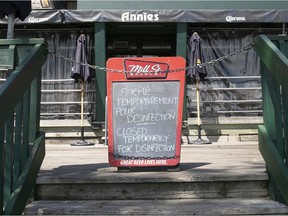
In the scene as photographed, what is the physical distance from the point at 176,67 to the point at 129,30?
563cm

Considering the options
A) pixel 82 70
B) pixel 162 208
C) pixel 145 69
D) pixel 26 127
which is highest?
pixel 82 70

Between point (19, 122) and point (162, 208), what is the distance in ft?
4.65

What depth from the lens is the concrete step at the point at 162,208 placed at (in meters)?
3.26

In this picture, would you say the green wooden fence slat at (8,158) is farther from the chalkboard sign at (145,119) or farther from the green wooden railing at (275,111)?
the green wooden railing at (275,111)

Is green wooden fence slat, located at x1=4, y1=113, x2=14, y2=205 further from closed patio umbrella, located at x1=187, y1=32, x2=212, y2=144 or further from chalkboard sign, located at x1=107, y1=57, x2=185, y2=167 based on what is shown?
closed patio umbrella, located at x1=187, y1=32, x2=212, y2=144

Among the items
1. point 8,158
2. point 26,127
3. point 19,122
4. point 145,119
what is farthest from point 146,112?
point 8,158

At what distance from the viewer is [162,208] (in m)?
3.32

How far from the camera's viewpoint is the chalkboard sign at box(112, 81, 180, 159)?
4.14 meters

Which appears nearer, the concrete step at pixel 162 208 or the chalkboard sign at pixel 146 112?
the concrete step at pixel 162 208

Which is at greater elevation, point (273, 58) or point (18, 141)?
point (273, 58)

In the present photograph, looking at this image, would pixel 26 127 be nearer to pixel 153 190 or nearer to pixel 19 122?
pixel 19 122

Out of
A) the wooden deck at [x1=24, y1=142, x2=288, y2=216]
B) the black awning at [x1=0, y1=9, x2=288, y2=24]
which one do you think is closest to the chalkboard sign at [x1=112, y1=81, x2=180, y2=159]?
the wooden deck at [x1=24, y1=142, x2=288, y2=216]

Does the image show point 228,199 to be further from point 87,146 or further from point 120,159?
point 87,146

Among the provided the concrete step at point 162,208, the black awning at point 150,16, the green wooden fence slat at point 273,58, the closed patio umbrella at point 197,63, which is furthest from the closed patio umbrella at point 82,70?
the green wooden fence slat at point 273,58
